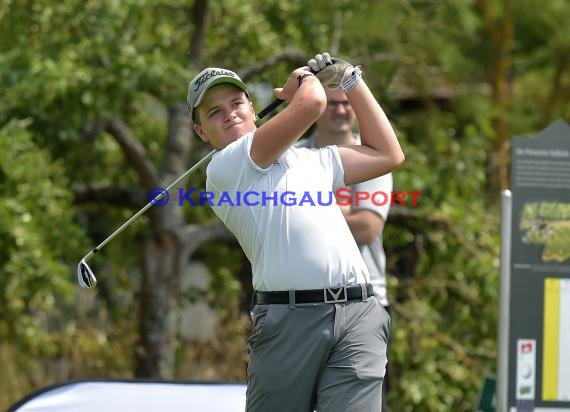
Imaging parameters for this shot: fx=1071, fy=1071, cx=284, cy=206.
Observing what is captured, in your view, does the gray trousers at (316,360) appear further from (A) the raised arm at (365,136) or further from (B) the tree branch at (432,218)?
(B) the tree branch at (432,218)

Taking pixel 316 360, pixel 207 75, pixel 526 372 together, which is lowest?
pixel 526 372

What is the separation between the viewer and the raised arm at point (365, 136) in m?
2.95

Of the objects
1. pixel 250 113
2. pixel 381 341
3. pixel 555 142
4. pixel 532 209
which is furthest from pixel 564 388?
pixel 250 113

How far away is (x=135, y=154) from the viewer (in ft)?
19.7

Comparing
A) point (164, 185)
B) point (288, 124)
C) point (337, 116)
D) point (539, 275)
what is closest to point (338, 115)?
point (337, 116)

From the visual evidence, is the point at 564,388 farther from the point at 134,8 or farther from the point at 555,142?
the point at 134,8

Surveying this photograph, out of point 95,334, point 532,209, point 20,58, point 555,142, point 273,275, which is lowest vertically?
point 95,334

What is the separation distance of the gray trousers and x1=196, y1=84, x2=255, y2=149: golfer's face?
0.53m

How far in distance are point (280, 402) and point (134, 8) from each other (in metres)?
3.38

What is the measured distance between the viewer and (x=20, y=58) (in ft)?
17.3

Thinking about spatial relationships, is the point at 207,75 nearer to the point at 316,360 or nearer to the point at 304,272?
the point at 304,272

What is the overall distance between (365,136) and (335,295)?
47 cm

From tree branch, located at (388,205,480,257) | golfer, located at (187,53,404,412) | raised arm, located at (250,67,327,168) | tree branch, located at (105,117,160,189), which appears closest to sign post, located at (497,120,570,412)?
tree branch, located at (388,205,480,257)

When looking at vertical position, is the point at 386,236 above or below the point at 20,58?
below
